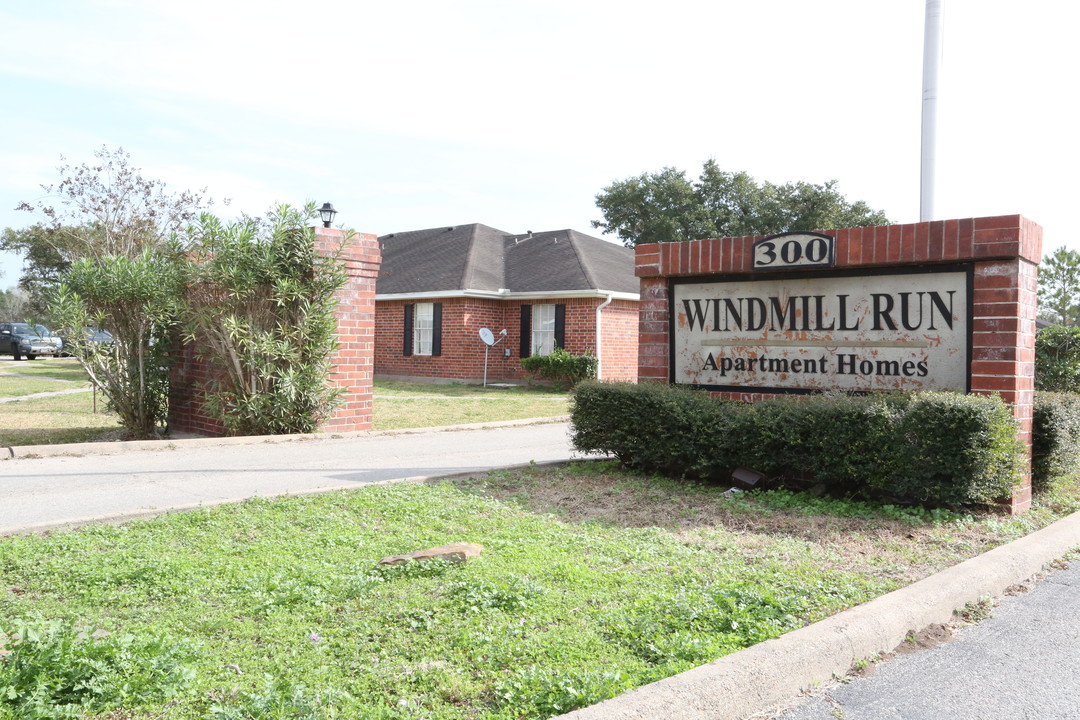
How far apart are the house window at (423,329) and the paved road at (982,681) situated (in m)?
20.5

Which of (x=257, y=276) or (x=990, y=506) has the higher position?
(x=257, y=276)

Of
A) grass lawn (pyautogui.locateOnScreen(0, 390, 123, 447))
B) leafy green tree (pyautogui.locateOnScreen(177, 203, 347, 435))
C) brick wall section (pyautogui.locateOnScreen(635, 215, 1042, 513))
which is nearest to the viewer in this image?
brick wall section (pyautogui.locateOnScreen(635, 215, 1042, 513))

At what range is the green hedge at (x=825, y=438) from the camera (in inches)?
227

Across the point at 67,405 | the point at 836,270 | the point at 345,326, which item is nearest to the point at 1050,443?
the point at 836,270

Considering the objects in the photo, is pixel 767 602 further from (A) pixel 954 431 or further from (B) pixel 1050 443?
(B) pixel 1050 443

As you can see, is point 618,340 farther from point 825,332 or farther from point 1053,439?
point 1053,439


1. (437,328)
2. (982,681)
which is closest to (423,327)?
(437,328)

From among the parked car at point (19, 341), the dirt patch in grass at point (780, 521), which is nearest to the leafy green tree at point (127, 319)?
the dirt patch in grass at point (780, 521)

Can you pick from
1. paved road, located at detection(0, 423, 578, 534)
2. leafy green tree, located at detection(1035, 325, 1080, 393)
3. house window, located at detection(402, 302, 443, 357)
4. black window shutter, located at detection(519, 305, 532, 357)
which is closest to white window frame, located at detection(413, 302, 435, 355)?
house window, located at detection(402, 302, 443, 357)

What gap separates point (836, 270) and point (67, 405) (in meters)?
13.4

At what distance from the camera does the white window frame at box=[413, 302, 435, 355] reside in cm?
2431

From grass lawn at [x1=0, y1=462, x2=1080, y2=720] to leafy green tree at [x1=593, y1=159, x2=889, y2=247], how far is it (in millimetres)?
37318

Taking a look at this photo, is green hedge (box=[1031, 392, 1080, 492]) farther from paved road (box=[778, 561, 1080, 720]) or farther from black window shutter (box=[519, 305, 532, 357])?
black window shutter (box=[519, 305, 532, 357])

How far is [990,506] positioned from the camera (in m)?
6.09
